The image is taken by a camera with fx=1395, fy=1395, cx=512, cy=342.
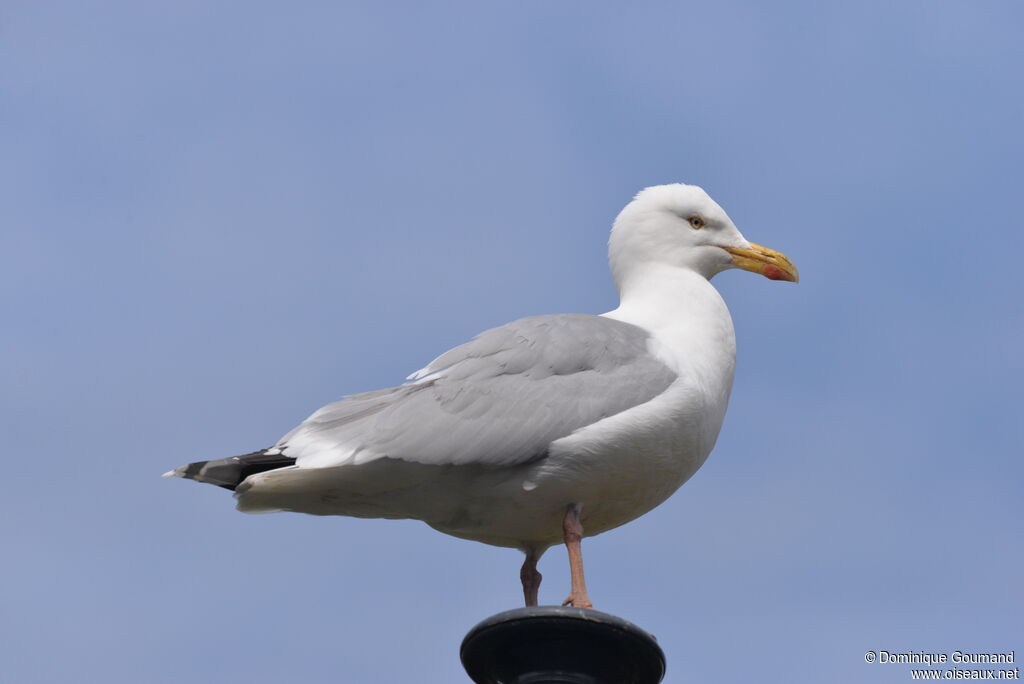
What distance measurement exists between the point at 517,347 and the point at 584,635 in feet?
7.44

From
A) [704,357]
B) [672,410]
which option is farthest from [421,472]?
[704,357]

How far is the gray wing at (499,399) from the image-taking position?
7.64m

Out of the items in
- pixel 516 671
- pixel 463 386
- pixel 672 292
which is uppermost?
pixel 672 292

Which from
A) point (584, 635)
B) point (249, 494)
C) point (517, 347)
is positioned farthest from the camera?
point (517, 347)

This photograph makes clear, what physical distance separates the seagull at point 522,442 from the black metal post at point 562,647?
115cm

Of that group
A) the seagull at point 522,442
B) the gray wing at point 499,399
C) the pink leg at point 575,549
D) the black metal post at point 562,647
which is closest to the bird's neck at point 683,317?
the seagull at point 522,442

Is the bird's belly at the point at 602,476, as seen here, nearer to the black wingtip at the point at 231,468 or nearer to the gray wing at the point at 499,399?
the gray wing at the point at 499,399

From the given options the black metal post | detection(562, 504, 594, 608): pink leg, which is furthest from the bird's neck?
the black metal post

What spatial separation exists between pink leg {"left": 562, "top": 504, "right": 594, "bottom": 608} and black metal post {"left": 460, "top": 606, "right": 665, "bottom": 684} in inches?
46.0

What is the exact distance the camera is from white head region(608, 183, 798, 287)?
971 cm

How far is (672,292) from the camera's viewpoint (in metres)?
9.23

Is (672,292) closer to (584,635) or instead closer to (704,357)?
(704,357)

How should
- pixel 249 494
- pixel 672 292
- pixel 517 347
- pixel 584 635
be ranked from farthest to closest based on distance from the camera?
pixel 672 292, pixel 517 347, pixel 249 494, pixel 584 635

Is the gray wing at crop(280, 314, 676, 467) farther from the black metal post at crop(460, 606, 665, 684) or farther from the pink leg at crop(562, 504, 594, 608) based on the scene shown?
the black metal post at crop(460, 606, 665, 684)
